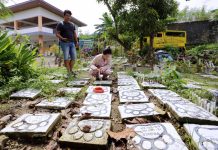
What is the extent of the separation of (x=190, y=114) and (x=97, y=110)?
1.02 metres

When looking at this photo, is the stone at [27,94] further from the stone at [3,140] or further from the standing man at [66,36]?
the standing man at [66,36]

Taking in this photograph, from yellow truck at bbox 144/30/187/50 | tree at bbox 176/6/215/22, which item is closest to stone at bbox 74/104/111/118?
yellow truck at bbox 144/30/187/50

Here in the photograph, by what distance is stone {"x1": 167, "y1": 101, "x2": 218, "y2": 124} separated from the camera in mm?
1884

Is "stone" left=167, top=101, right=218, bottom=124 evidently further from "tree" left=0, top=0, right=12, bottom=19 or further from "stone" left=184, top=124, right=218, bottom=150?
"tree" left=0, top=0, right=12, bottom=19

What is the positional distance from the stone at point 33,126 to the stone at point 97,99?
674 mm

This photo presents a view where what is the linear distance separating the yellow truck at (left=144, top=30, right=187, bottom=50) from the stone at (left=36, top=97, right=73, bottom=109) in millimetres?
11340

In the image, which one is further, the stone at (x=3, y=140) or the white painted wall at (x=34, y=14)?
the white painted wall at (x=34, y=14)

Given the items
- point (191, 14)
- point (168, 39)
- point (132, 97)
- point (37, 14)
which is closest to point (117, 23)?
point (168, 39)

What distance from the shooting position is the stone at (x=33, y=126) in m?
1.64

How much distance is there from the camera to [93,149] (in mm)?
1484

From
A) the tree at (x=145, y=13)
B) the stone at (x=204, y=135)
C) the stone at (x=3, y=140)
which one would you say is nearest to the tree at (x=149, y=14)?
the tree at (x=145, y=13)

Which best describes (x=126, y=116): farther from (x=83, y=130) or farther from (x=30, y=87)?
(x=30, y=87)

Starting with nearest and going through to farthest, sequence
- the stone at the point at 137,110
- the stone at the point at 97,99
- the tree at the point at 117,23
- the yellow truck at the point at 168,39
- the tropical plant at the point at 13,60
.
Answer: the stone at the point at 137,110, the stone at the point at 97,99, the tropical plant at the point at 13,60, the tree at the point at 117,23, the yellow truck at the point at 168,39

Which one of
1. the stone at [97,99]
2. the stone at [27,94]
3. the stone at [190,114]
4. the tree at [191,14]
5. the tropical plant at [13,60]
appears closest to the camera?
the stone at [190,114]
